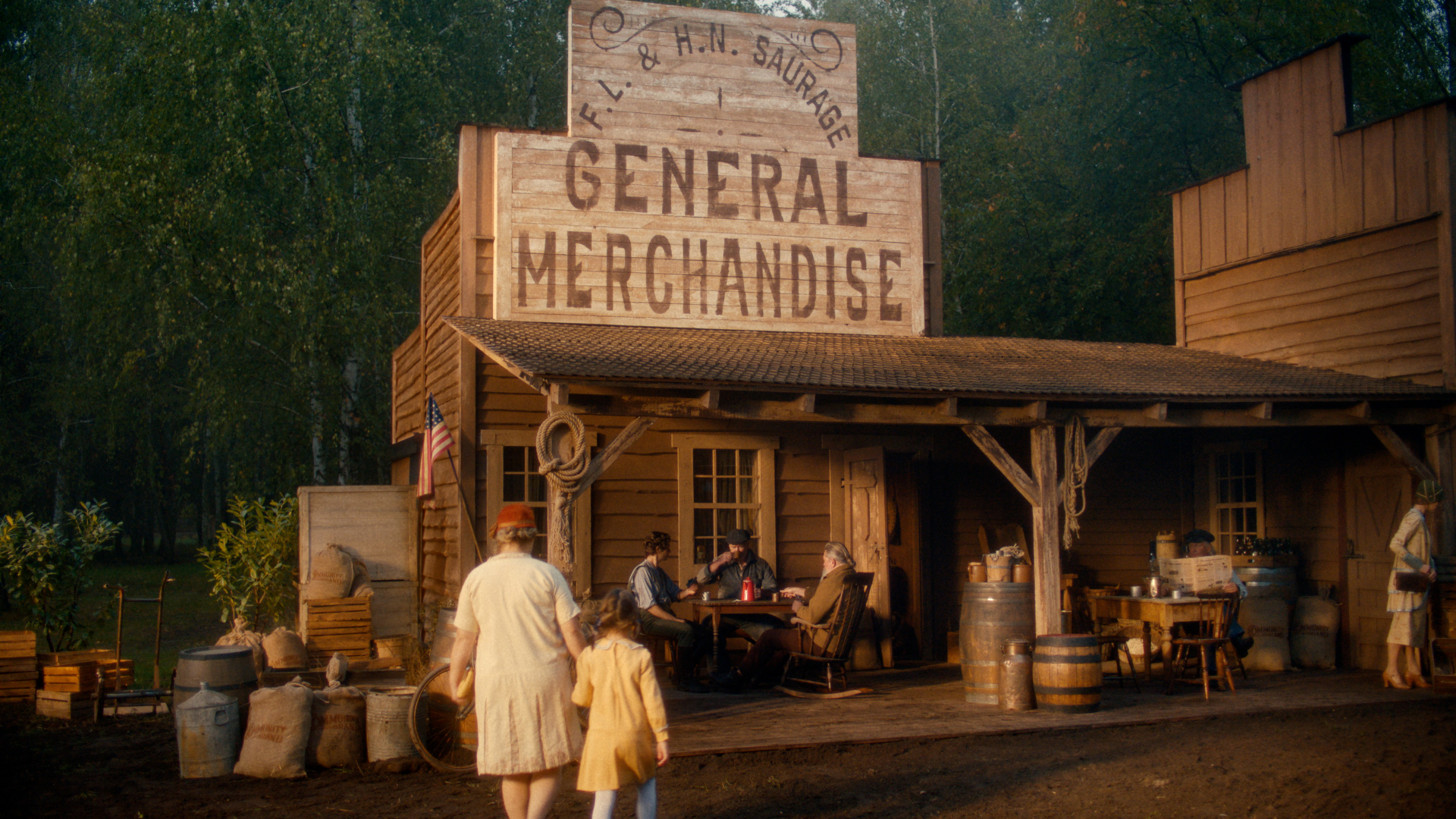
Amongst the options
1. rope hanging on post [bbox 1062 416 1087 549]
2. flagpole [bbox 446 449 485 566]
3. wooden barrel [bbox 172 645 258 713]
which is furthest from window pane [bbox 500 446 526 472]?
rope hanging on post [bbox 1062 416 1087 549]

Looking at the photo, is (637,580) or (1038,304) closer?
(637,580)

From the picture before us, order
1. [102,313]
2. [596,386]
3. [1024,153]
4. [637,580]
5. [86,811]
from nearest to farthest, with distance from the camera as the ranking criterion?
[86,811], [596,386], [637,580], [102,313], [1024,153]

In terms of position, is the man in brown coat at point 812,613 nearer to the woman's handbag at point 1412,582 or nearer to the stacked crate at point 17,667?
the woman's handbag at point 1412,582

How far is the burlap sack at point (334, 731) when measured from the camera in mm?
6996

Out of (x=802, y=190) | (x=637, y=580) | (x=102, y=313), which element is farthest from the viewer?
(x=102, y=313)

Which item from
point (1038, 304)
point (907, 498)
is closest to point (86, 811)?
point (907, 498)

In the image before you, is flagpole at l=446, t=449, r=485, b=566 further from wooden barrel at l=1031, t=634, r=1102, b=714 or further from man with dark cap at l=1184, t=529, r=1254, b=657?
man with dark cap at l=1184, t=529, r=1254, b=657

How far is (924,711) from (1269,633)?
4.18 meters

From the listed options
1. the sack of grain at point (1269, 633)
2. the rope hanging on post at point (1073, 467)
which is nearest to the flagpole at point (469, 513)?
the rope hanging on post at point (1073, 467)

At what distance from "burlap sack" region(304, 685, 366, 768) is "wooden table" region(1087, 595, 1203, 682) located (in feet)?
20.2

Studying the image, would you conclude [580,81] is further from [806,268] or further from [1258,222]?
[1258,222]

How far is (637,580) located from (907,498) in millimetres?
3256

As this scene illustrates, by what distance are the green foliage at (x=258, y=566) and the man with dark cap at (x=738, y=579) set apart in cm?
539

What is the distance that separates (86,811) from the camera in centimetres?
609
